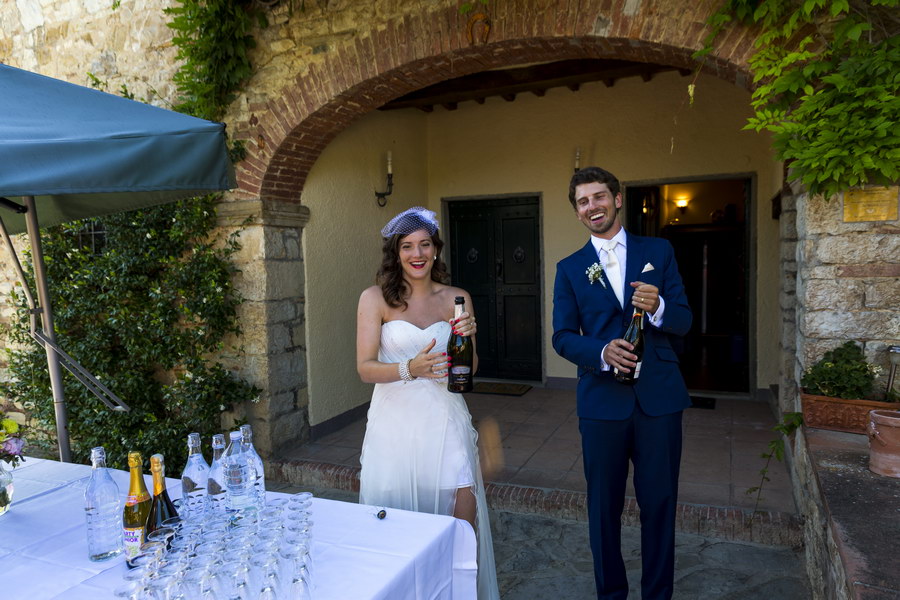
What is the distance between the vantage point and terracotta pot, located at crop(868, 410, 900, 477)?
245 cm

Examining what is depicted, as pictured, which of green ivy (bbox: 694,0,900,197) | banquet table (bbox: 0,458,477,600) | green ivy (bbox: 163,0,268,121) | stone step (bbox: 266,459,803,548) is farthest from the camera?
green ivy (bbox: 163,0,268,121)

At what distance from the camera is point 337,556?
1.70m

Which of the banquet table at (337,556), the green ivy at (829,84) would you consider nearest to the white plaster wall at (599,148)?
the green ivy at (829,84)

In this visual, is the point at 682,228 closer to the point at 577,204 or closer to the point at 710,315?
the point at 710,315

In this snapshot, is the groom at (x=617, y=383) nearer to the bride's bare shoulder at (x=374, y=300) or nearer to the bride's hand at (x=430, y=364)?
the bride's hand at (x=430, y=364)

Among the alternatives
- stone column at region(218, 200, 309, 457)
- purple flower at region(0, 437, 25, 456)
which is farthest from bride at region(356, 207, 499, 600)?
stone column at region(218, 200, 309, 457)

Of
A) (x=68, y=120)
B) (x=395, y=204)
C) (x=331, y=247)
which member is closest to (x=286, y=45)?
(x=331, y=247)

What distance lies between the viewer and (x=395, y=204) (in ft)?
22.1

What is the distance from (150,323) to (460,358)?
329cm

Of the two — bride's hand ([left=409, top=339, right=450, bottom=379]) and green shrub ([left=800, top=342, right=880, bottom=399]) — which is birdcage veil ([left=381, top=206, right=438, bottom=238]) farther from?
green shrub ([left=800, top=342, right=880, bottom=399])

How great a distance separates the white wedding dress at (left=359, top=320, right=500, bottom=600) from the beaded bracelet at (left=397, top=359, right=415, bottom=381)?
0.17 metres

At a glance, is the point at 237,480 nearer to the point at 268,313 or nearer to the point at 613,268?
the point at 613,268

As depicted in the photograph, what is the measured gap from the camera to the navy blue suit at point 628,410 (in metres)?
2.50

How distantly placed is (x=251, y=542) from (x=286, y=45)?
13.7 ft
